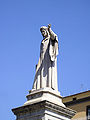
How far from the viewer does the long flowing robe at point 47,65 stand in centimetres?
1347

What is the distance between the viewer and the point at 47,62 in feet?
45.8

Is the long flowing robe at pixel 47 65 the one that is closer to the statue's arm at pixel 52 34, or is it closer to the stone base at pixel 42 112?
the statue's arm at pixel 52 34

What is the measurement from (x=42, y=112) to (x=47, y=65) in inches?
101

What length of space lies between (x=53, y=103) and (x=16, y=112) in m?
1.79

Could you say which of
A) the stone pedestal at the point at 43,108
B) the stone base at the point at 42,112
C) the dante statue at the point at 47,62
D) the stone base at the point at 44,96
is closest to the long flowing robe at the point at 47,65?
the dante statue at the point at 47,62

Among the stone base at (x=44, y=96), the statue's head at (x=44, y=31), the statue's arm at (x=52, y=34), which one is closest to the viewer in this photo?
the stone base at (x=44, y=96)

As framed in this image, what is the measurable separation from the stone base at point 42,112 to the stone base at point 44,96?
282 mm

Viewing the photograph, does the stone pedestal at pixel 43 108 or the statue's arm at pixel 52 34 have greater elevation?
the statue's arm at pixel 52 34

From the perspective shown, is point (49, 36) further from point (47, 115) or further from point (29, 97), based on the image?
point (47, 115)

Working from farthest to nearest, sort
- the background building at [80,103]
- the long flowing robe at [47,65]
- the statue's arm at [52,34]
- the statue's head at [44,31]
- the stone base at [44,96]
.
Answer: the background building at [80,103]
the statue's head at [44,31]
the statue's arm at [52,34]
the long flowing robe at [47,65]
the stone base at [44,96]

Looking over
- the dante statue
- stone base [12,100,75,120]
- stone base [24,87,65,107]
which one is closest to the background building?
the dante statue

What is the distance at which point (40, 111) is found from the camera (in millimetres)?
12219

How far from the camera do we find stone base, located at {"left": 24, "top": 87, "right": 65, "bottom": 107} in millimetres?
12672

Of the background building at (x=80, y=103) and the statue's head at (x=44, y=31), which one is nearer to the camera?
the statue's head at (x=44, y=31)
